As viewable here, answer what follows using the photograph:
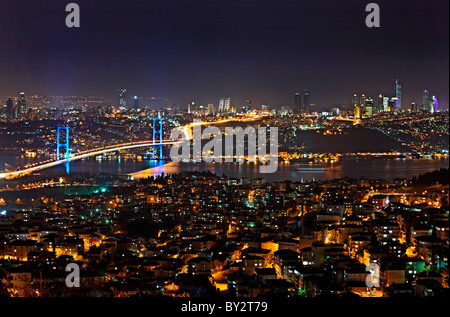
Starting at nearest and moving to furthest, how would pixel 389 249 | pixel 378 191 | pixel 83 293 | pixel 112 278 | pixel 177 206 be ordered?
pixel 83 293 → pixel 112 278 → pixel 389 249 → pixel 177 206 → pixel 378 191

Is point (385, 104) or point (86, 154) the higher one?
point (385, 104)

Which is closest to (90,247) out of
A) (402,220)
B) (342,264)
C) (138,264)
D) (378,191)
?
(138,264)

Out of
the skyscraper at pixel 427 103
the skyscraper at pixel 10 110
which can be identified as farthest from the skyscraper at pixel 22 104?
the skyscraper at pixel 427 103

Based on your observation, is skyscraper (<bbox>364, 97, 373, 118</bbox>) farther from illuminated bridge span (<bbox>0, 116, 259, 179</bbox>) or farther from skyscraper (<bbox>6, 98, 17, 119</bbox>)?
skyscraper (<bbox>6, 98, 17, 119</bbox>)

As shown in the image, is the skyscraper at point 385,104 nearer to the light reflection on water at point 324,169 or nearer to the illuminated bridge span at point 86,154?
the light reflection on water at point 324,169

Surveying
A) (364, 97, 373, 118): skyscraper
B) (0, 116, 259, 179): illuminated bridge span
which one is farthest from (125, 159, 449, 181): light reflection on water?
(364, 97, 373, 118): skyscraper

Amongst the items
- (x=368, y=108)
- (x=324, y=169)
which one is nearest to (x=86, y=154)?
(x=324, y=169)

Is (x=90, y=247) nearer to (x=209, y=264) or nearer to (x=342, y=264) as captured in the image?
(x=209, y=264)

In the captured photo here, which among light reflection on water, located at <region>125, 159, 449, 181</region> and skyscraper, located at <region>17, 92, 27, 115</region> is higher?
skyscraper, located at <region>17, 92, 27, 115</region>

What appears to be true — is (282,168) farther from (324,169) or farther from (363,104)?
(363,104)

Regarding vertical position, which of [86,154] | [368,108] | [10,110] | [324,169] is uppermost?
[368,108]

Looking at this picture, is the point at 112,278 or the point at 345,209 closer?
the point at 112,278
